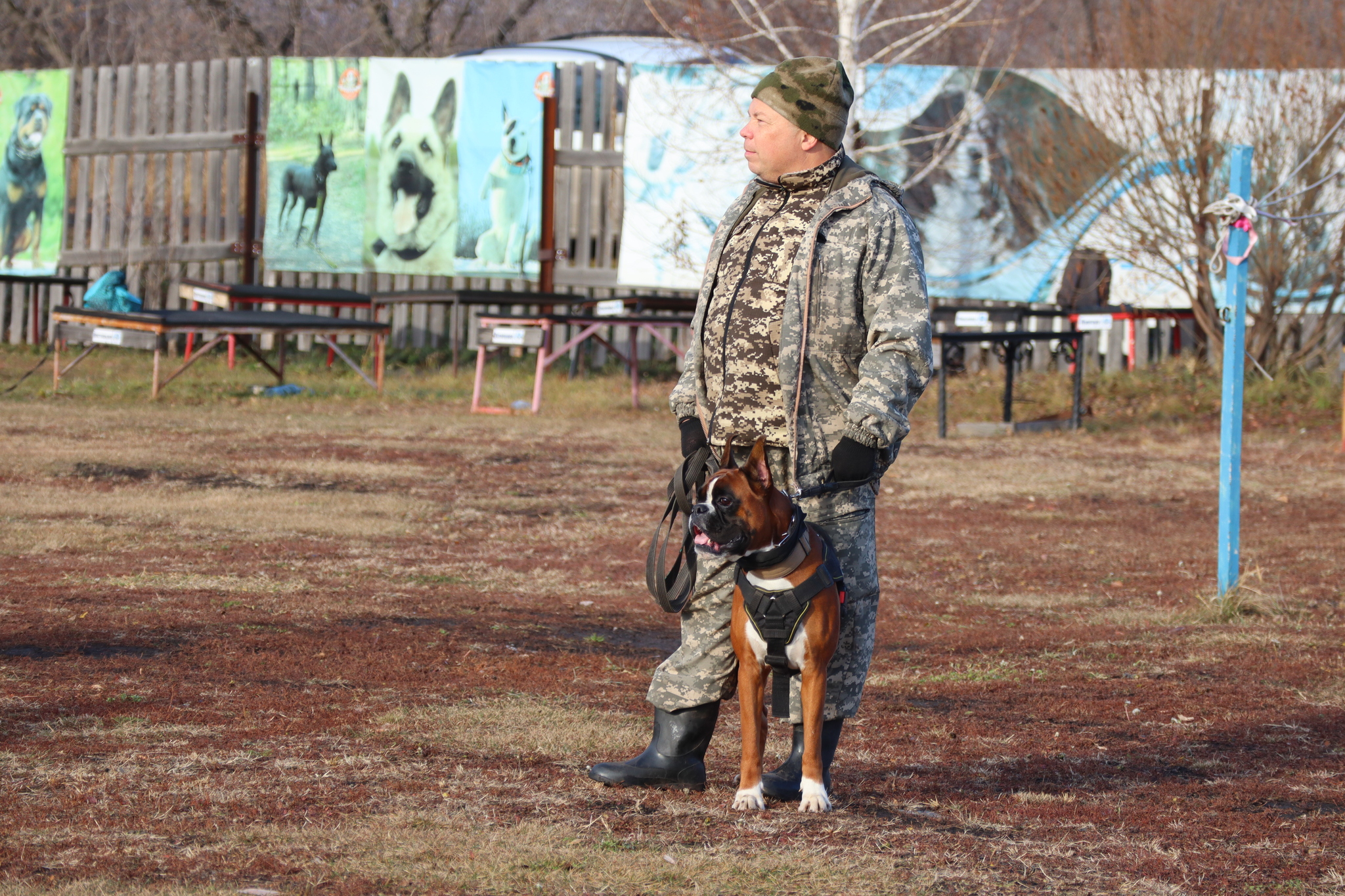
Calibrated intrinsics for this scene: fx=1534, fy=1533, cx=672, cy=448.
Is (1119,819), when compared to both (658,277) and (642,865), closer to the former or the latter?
(642,865)

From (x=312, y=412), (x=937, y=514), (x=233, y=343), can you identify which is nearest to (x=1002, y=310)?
(x=937, y=514)

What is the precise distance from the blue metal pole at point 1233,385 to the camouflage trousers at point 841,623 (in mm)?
3985

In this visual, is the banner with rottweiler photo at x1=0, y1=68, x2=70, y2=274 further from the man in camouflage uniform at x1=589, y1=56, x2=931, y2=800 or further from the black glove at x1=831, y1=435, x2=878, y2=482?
the black glove at x1=831, y1=435, x2=878, y2=482

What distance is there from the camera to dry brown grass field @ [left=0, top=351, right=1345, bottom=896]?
3.66m

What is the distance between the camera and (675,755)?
4.17 m

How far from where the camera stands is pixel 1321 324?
16641mm

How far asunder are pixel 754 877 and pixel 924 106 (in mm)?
16672

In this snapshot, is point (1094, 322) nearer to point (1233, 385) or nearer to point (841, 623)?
point (1233, 385)

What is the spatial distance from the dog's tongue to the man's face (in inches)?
623

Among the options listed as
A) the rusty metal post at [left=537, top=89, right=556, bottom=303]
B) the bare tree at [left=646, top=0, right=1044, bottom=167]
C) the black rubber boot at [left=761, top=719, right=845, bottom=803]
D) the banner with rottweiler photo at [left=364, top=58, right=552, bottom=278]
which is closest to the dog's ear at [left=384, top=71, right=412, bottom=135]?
the banner with rottweiler photo at [left=364, top=58, right=552, bottom=278]

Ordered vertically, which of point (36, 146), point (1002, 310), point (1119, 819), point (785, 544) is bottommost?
point (1119, 819)

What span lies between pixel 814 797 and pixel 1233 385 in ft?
14.4

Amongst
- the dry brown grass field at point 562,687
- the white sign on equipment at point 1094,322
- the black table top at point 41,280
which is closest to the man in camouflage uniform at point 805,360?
the dry brown grass field at point 562,687

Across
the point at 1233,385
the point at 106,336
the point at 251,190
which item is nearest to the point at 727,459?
the point at 1233,385
